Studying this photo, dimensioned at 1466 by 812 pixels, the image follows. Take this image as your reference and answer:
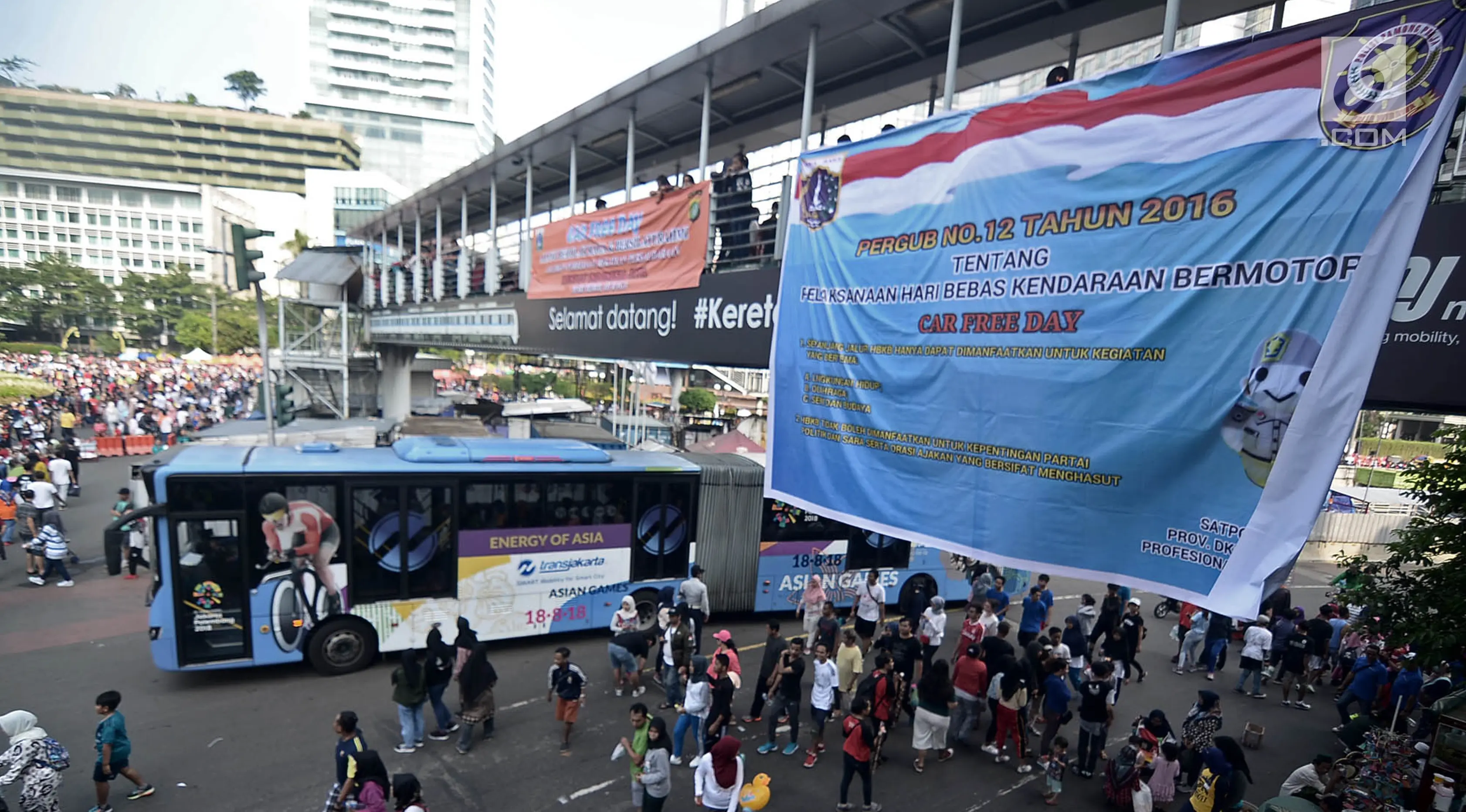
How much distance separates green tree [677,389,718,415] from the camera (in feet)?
124

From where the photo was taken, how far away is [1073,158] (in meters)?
4.25

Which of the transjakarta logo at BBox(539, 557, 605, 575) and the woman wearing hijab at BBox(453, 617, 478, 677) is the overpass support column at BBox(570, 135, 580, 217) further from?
the woman wearing hijab at BBox(453, 617, 478, 677)

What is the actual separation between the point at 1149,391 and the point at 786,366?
9.48ft

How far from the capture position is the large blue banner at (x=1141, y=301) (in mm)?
3217

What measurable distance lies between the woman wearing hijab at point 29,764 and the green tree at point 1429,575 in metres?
10.5

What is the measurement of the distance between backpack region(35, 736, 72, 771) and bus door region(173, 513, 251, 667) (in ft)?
8.25

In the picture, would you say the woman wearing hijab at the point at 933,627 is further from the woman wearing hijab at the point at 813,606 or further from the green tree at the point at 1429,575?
the green tree at the point at 1429,575

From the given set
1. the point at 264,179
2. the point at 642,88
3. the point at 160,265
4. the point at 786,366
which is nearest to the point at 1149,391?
the point at 786,366

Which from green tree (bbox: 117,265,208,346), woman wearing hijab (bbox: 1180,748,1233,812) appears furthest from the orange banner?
green tree (bbox: 117,265,208,346)

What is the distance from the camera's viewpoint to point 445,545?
29.9 ft

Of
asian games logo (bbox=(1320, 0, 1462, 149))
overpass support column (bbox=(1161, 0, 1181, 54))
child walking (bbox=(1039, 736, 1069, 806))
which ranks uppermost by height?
overpass support column (bbox=(1161, 0, 1181, 54))

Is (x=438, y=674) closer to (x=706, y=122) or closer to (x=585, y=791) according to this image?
(x=585, y=791)

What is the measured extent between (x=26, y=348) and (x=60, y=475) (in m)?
38.8

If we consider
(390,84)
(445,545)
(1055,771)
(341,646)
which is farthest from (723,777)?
(390,84)
